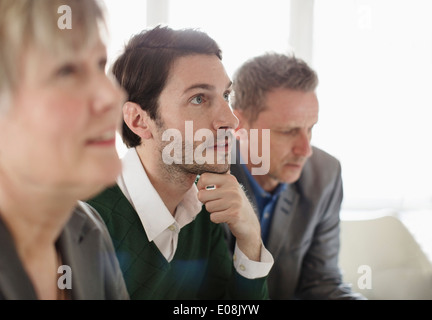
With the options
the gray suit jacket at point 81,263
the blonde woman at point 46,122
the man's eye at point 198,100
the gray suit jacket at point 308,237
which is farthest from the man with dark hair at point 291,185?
the blonde woman at point 46,122

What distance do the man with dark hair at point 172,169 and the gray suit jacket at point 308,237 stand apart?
0.24 meters

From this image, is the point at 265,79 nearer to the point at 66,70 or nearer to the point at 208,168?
the point at 208,168

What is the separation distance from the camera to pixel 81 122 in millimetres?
336

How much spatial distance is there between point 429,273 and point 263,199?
61cm

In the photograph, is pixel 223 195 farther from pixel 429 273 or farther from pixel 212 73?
pixel 429 273

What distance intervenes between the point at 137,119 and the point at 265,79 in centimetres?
43

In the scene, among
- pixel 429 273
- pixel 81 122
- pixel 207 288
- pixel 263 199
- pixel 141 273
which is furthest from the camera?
pixel 429 273

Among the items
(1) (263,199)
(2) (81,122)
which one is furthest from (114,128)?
(1) (263,199)

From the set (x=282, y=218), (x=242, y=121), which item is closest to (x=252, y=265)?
(x=282, y=218)

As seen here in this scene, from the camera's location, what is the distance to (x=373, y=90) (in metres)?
1.96

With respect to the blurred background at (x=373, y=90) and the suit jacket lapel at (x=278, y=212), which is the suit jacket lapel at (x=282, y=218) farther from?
the blurred background at (x=373, y=90)

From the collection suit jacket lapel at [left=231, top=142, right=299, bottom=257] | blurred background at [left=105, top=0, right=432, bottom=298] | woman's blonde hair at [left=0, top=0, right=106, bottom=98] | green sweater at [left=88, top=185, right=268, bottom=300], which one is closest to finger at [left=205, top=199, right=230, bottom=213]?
green sweater at [left=88, top=185, right=268, bottom=300]

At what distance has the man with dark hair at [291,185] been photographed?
3.22ft

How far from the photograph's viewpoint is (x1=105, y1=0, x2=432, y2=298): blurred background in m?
1.74
